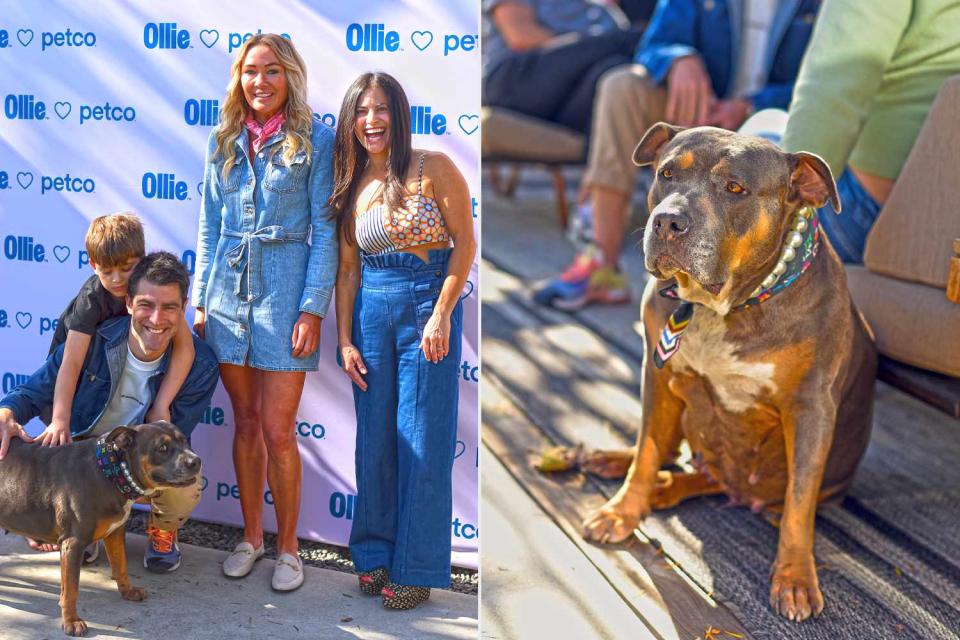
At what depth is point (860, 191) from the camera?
3.98 meters

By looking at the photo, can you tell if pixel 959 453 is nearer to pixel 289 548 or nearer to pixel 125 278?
pixel 289 548

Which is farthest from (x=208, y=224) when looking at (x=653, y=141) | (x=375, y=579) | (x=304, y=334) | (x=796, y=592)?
(x=796, y=592)

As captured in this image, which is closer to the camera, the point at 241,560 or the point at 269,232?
the point at 269,232

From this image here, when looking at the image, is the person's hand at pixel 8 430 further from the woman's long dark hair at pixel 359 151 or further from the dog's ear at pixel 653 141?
the dog's ear at pixel 653 141

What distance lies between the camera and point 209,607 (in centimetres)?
319

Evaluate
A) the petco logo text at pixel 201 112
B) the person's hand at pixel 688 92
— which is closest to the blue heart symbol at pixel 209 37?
the petco logo text at pixel 201 112

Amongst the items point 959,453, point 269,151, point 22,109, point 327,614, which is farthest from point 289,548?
point 959,453

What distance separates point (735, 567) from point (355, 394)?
A: 54.2 inches

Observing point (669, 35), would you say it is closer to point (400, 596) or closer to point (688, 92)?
point (688, 92)

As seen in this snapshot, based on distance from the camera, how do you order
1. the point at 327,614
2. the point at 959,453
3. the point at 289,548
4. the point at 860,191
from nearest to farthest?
the point at 327,614, the point at 289,548, the point at 860,191, the point at 959,453

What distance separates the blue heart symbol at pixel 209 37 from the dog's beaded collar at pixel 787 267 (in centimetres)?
164

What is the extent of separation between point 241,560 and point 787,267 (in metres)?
1.94

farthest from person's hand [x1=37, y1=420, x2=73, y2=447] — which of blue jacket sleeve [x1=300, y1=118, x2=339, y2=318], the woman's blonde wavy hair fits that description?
the woman's blonde wavy hair

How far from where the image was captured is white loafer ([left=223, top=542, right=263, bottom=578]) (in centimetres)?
339
